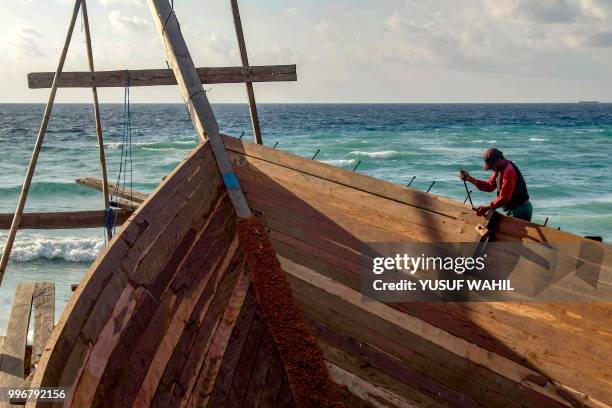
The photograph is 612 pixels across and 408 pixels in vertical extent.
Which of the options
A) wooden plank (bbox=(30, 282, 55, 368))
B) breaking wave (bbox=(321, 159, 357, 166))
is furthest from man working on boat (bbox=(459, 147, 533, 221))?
breaking wave (bbox=(321, 159, 357, 166))

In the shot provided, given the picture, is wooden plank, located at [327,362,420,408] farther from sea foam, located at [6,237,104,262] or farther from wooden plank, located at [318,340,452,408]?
sea foam, located at [6,237,104,262]

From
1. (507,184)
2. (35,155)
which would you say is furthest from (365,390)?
(35,155)

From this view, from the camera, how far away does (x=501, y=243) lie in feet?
14.5

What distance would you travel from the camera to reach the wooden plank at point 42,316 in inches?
254

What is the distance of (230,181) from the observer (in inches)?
212

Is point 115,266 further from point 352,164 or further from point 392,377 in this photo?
point 352,164

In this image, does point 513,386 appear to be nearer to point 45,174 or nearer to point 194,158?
point 194,158

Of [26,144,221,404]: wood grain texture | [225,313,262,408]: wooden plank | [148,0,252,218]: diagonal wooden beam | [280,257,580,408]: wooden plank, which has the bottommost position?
[225,313,262,408]: wooden plank

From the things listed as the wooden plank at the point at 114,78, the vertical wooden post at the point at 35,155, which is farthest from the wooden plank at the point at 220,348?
the wooden plank at the point at 114,78

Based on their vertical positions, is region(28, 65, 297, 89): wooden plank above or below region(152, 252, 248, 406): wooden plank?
above

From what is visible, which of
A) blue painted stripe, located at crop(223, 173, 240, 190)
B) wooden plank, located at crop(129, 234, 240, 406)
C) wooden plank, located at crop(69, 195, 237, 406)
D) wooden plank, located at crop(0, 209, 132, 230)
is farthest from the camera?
wooden plank, located at crop(0, 209, 132, 230)

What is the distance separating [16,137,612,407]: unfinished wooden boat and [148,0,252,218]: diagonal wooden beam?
0.36 feet

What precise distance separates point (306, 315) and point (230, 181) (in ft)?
4.88

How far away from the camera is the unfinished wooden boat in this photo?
3.77m
